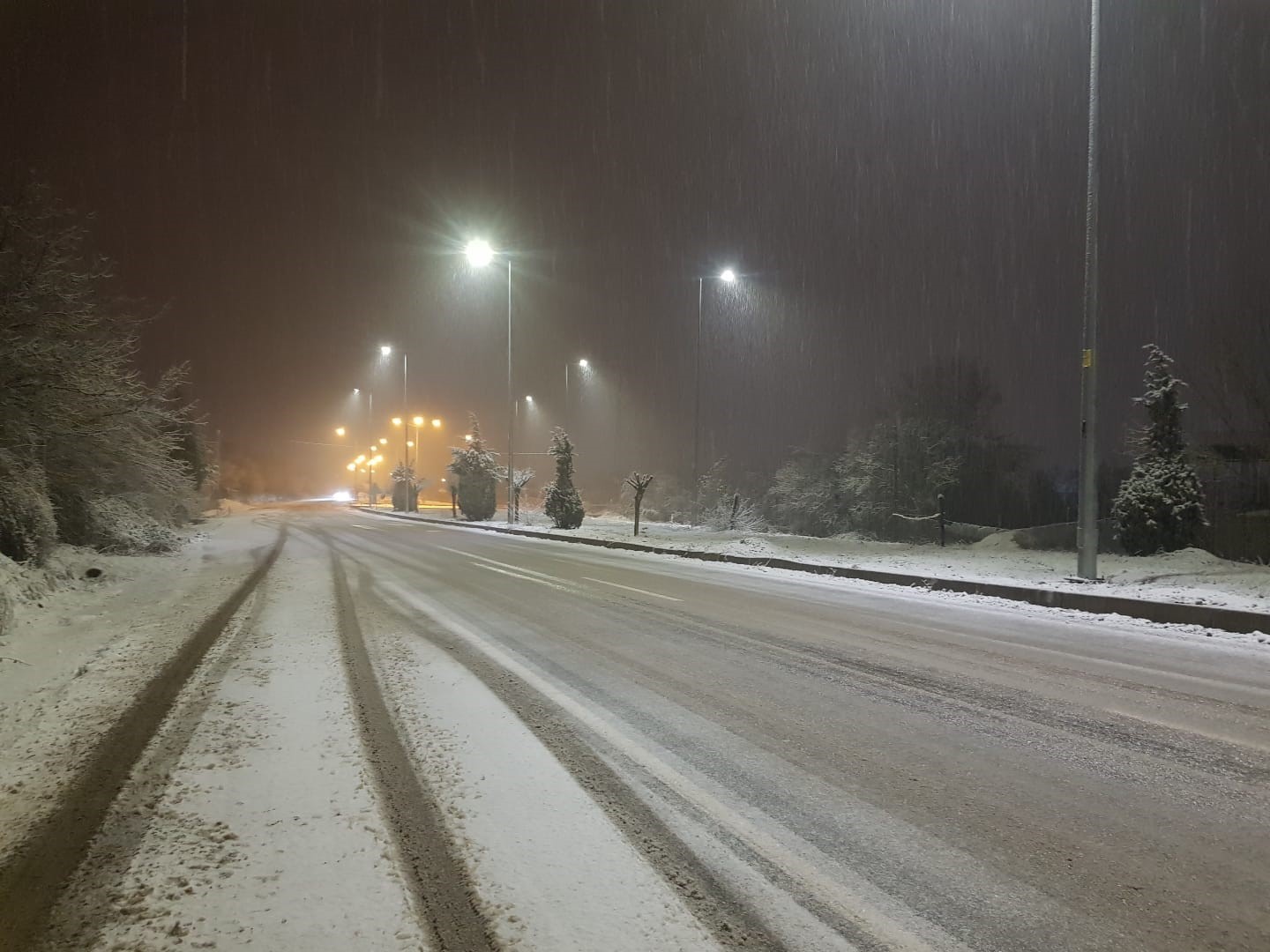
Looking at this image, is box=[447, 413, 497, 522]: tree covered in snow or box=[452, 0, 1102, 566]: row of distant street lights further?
box=[447, 413, 497, 522]: tree covered in snow

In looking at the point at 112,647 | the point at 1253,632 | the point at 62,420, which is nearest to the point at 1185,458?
the point at 1253,632

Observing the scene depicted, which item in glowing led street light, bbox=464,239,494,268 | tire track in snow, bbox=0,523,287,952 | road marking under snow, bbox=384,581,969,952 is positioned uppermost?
glowing led street light, bbox=464,239,494,268

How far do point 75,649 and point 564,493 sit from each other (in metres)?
27.5

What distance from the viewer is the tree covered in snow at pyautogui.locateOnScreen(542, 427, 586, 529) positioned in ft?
115

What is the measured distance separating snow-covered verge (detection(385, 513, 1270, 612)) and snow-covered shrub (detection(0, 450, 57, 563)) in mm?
15067

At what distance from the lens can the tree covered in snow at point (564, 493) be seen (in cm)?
3516

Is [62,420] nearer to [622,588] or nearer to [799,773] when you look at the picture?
[622,588]

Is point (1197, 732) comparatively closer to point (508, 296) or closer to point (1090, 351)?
point (1090, 351)

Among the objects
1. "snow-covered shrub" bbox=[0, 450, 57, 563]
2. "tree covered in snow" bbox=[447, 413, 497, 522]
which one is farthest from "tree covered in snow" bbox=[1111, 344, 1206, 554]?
"tree covered in snow" bbox=[447, 413, 497, 522]

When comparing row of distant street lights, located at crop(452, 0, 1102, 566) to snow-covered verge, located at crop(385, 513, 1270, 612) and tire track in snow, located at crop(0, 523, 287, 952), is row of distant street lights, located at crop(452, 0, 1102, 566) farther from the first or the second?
tire track in snow, located at crop(0, 523, 287, 952)

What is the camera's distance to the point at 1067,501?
120 feet

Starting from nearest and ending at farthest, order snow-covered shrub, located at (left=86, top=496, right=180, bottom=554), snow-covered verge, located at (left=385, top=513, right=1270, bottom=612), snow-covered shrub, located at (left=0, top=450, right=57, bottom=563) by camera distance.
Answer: snow-covered verge, located at (left=385, top=513, right=1270, bottom=612)
snow-covered shrub, located at (left=0, top=450, right=57, bottom=563)
snow-covered shrub, located at (left=86, top=496, right=180, bottom=554)

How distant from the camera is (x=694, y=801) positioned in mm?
3842

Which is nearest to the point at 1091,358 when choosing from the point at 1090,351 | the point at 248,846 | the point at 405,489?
the point at 1090,351
